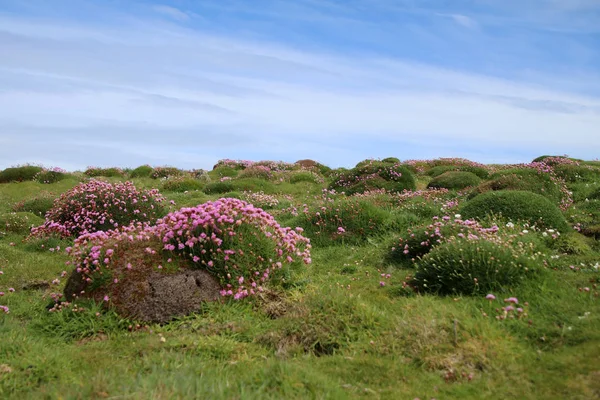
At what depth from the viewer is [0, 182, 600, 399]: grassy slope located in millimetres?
5551

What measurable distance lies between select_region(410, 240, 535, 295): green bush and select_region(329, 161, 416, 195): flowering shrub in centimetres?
1209

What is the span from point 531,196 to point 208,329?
8.84m

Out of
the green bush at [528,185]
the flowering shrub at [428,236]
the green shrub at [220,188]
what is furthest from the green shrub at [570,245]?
the green shrub at [220,188]

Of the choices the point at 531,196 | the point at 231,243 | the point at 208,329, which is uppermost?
the point at 531,196

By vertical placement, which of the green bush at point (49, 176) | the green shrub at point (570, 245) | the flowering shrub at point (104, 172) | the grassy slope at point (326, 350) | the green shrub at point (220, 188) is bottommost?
the grassy slope at point (326, 350)

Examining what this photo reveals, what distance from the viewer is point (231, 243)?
9133mm

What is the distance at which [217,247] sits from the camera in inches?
355

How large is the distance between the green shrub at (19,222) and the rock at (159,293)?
9.16 m

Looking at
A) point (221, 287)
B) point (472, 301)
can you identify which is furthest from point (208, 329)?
point (472, 301)

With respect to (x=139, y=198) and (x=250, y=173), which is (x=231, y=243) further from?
(x=250, y=173)

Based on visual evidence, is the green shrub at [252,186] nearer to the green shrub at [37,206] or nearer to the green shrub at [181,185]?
the green shrub at [181,185]

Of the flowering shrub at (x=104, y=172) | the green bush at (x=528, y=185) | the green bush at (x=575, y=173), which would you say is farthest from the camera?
the flowering shrub at (x=104, y=172)

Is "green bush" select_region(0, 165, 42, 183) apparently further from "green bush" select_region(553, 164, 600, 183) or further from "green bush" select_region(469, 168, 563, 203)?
"green bush" select_region(553, 164, 600, 183)

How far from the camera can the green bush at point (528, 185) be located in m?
16.7
